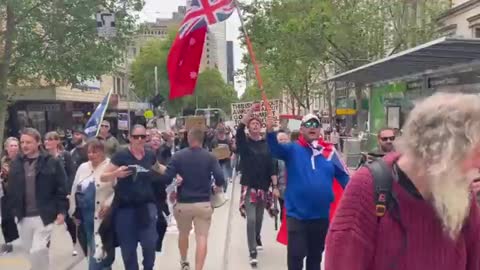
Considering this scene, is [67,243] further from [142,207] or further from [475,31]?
[475,31]

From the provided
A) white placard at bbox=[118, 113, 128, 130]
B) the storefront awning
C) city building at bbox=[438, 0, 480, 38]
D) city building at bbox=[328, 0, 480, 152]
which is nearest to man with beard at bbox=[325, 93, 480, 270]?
city building at bbox=[328, 0, 480, 152]

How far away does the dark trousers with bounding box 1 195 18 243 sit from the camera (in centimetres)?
682

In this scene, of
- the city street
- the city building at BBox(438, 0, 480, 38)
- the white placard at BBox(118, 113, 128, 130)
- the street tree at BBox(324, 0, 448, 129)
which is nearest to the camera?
the city street

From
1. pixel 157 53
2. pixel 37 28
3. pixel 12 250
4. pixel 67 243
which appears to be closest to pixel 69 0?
pixel 37 28

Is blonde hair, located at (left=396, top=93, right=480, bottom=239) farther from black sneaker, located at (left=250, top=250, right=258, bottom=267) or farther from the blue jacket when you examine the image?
black sneaker, located at (left=250, top=250, right=258, bottom=267)

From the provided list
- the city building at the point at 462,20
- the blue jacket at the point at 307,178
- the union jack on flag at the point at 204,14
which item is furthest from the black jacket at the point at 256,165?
the city building at the point at 462,20

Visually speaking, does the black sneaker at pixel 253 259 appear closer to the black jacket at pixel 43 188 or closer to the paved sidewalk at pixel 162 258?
the paved sidewalk at pixel 162 258

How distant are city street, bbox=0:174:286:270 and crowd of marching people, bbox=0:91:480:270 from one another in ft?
0.68

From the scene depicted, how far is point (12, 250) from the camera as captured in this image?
8.01 metres

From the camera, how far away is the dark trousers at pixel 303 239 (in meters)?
5.50

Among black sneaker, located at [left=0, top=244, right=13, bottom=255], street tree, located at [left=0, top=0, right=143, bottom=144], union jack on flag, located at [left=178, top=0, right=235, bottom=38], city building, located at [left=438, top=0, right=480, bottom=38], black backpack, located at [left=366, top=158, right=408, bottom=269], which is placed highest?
city building, located at [left=438, top=0, right=480, bottom=38]

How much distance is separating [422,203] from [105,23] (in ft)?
59.3

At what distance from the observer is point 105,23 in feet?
63.7

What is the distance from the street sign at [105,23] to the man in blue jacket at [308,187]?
47.3 ft
